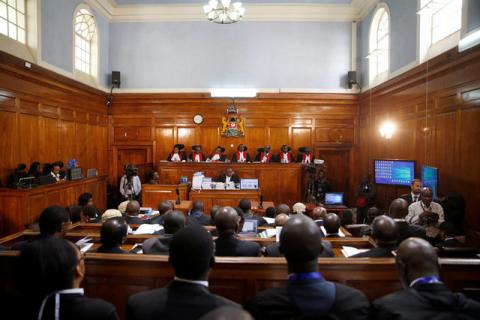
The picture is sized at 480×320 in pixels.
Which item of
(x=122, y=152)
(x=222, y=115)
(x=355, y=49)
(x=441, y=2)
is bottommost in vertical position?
(x=122, y=152)

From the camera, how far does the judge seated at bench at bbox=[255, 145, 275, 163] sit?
10250 mm

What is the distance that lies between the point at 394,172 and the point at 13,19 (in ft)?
29.7

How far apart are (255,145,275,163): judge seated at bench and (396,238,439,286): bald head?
848 cm

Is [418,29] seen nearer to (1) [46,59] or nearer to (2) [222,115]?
(2) [222,115]

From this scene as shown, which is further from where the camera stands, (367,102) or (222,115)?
(222,115)

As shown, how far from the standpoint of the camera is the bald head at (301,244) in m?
1.49

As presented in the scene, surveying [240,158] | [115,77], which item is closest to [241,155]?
[240,158]

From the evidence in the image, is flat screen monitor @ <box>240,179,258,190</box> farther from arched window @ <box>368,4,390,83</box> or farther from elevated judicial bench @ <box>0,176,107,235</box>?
arched window @ <box>368,4,390,83</box>

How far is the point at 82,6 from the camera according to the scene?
9.31 m

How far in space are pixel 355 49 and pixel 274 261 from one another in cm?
1022

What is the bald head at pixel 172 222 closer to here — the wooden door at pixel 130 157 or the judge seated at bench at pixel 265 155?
the judge seated at bench at pixel 265 155

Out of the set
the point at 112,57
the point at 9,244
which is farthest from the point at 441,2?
the point at 112,57

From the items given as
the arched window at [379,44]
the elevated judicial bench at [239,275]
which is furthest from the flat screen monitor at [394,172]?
the elevated judicial bench at [239,275]

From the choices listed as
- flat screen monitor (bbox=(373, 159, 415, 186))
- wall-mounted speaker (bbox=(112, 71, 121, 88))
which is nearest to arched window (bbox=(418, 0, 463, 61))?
flat screen monitor (bbox=(373, 159, 415, 186))
